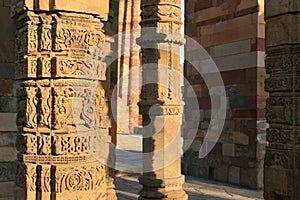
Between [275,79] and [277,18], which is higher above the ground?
[277,18]

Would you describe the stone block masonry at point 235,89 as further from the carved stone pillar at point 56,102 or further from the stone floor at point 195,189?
the carved stone pillar at point 56,102

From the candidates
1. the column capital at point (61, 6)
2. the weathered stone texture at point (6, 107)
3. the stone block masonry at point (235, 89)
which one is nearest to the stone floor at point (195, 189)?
the stone block masonry at point (235, 89)

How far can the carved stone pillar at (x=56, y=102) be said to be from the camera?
2.60 m

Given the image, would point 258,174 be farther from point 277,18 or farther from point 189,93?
point 277,18

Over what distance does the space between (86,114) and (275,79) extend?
7.18 feet

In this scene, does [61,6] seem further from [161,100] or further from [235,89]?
[235,89]

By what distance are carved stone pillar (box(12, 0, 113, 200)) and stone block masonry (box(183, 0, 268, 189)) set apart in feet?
19.5

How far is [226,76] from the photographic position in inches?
346

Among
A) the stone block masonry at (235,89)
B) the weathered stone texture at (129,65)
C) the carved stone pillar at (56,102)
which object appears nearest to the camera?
the carved stone pillar at (56,102)

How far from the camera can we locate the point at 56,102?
261cm

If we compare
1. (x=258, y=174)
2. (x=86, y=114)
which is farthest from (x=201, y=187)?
(x=86, y=114)

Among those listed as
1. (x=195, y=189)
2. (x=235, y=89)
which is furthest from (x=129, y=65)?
(x=195, y=189)

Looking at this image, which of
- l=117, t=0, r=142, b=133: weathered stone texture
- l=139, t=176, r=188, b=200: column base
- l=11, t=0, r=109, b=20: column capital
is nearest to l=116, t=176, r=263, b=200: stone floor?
l=139, t=176, r=188, b=200: column base

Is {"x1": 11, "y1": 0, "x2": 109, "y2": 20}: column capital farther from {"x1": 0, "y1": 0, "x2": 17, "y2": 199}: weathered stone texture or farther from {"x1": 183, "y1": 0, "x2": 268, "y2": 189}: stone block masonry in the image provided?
{"x1": 183, "y1": 0, "x2": 268, "y2": 189}: stone block masonry
